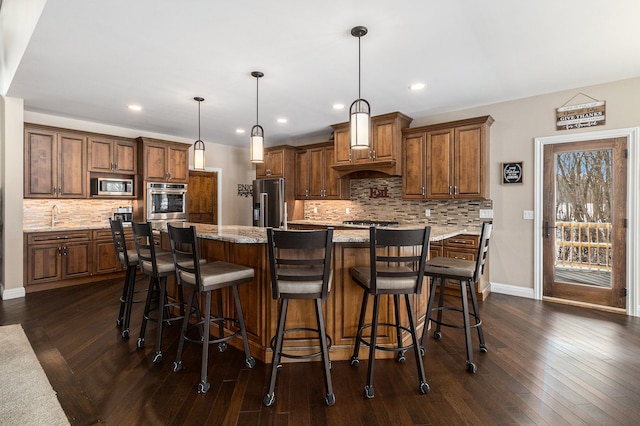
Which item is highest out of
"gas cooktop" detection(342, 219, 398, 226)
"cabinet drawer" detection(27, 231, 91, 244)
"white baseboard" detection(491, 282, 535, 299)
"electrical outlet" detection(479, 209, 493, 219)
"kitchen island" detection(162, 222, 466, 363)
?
"electrical outlet" detection(479, 209, 493, 219)

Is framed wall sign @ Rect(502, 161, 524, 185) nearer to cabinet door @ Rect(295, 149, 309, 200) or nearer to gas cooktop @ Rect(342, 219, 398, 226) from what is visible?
gas cooktop @ Rect(342, 219, 398, 226)

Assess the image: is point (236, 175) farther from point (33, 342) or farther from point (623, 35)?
point (623, 35)

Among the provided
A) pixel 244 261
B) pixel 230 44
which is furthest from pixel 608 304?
pixel 230 44

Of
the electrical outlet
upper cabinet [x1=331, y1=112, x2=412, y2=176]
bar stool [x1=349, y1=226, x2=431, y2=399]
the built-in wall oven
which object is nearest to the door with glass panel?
the electrical outlet

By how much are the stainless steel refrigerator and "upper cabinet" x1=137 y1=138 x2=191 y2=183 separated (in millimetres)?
1429

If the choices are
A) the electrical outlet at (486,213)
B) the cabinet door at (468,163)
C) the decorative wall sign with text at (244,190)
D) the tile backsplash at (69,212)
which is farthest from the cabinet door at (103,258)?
the electrical outlet at (486,213)

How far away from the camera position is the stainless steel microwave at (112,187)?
5.26 m

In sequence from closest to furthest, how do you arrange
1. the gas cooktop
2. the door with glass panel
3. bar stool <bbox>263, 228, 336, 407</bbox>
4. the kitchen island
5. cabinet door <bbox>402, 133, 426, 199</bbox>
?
bar stool <bbox>263, 228, 336, 407</bbox> → the kitchen island → the door with glass panel → cabinet door <bbox>402, 133, 426, 199</bbox> → the gas cooktop

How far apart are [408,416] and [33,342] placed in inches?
125

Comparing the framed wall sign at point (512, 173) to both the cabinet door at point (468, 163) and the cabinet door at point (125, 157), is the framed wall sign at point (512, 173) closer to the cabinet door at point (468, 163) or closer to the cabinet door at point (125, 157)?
the cabinet door at point (468, 163)

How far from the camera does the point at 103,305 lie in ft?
13.0

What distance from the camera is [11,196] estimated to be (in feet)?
14.2

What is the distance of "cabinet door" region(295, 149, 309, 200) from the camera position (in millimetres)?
6406

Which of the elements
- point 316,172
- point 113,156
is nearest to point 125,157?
point 113,156
